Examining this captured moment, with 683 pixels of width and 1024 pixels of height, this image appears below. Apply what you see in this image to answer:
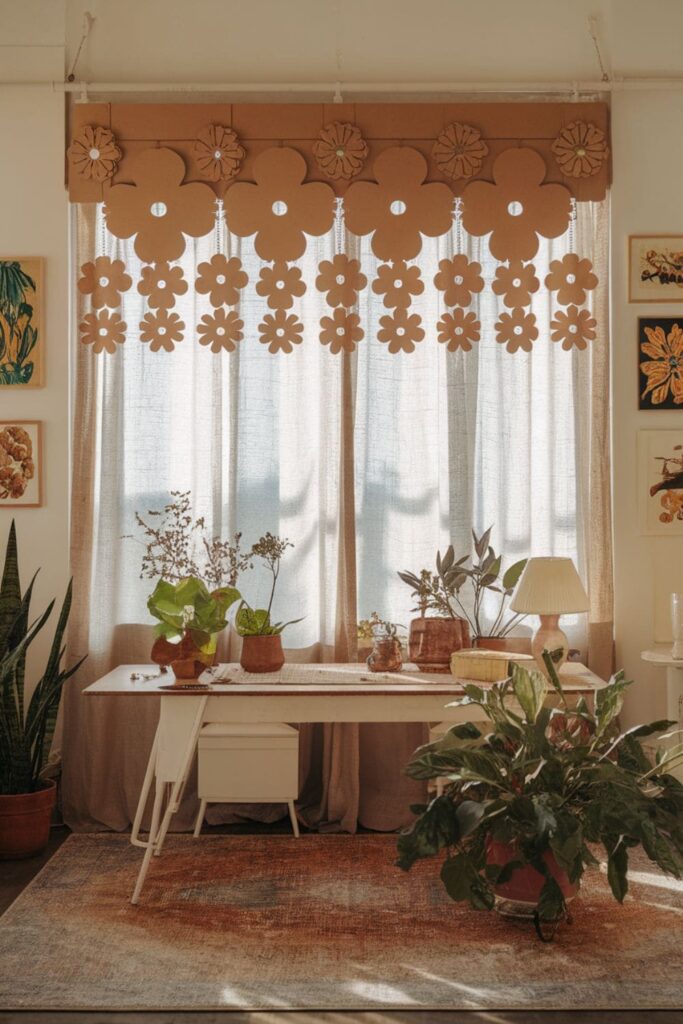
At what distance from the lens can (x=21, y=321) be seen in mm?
4738

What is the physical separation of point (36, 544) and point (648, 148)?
3.16 meters

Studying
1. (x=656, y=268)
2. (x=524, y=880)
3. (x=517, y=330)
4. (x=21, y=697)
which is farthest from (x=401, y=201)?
(x=524, y=880)

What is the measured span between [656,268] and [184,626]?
8.33ft

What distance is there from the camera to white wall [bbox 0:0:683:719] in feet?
15.5

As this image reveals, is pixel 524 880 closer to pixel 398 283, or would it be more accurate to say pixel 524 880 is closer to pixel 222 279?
pixel 398 283

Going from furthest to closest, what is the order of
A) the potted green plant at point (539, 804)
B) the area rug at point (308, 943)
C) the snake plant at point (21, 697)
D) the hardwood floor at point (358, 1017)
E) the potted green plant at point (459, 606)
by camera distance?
1. the potted green plant at point (459, 606)
2. the snake plant at point (21, 697)
3. the potted green plant at point (539, 804)
4. the area rug at point (308, 943)
5. the hardwood floor at point (358, 1017)

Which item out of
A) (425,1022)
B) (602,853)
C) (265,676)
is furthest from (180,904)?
(602,853)

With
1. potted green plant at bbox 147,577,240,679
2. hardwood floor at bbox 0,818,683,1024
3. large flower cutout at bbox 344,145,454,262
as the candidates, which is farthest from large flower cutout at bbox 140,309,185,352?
hardwood floor at bbox 0,818,683,1024

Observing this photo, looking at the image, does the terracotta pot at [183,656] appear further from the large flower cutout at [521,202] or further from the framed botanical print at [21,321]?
the large flower cutout at [521,202]

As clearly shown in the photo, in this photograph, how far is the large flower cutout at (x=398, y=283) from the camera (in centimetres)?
473

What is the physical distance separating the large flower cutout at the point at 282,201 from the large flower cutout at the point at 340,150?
78 mm

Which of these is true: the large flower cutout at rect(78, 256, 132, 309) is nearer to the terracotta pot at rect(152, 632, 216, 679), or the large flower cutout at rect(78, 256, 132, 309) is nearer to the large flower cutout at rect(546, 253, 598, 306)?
the terracotta pot at rect(152, 632, 216, 679)

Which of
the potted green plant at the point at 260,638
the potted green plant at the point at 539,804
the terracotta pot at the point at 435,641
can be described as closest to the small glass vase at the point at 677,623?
the potted green plant at the point at 539,804

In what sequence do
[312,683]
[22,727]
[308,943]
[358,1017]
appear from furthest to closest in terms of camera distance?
1. [22,727]
2. [312,683]
3. [308,943]
4. [358,1017]
